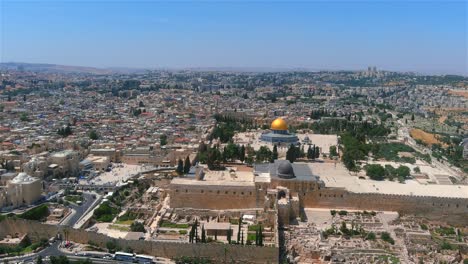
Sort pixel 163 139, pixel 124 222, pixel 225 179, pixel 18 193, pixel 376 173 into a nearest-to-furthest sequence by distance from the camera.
Result: pixel 124 222
pixel 18 193
pixel 225 179
pixel 376 173
pixel 163 139

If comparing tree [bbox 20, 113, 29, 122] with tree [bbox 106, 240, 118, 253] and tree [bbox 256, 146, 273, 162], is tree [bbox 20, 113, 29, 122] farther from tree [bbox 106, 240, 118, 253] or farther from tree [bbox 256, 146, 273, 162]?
tree [bbox 106, 240, 118, 253]

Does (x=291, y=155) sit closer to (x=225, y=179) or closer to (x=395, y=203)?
(x=225, y=179)

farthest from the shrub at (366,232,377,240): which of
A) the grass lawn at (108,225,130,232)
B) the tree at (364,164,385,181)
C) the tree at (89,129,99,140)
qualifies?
the tree at (89,129,99,140)

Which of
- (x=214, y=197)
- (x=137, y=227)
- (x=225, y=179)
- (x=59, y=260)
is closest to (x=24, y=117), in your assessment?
(x=225, y=179)

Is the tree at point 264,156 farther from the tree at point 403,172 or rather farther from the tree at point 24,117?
the tree at point 24,117

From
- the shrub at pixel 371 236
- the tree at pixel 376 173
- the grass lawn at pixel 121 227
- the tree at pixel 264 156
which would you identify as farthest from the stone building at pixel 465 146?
the grass lawn at pixel 121 227

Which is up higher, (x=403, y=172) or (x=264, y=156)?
(x=403, y=172)

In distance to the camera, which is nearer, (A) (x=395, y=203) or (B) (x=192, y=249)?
(B) (x=192, y=249)
